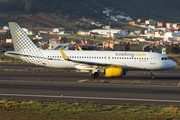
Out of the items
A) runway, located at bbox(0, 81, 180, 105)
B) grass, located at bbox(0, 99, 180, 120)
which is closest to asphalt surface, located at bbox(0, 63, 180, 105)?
runway, located at bbox(0, 81, 180, 105)

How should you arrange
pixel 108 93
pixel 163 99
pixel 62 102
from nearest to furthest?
1. pixel 62 102
2. pixel 163 99
3. pixel 108 93

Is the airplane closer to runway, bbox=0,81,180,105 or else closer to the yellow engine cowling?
the yellow engine cowling

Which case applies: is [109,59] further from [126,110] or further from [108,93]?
[126,110]

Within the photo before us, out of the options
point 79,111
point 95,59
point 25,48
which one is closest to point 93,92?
point 79,111

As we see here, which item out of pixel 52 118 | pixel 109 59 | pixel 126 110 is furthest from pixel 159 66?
pixel 52 118

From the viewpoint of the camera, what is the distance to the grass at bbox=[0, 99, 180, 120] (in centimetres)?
1803

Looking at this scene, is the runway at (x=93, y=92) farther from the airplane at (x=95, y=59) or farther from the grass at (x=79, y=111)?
the airplane at (x=95, y=59)

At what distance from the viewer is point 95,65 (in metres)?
37.9

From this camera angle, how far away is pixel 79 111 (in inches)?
762

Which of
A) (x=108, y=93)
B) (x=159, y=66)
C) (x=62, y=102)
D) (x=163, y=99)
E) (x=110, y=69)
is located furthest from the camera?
(x=159, y=66)

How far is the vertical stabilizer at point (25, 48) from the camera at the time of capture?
39.4m

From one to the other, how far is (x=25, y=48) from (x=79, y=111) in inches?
904

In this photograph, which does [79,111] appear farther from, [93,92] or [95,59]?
[95,59]

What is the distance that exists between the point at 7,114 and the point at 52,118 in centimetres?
327
